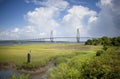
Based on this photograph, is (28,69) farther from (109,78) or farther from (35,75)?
(109,78)

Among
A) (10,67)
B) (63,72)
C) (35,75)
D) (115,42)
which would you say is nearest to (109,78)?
(63,72)

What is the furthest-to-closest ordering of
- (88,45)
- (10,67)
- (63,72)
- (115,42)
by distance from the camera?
(88,45) < (10,67) < (115,42) < (63,72)

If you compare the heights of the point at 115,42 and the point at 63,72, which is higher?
the point at 115,42

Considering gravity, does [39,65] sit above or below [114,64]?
below

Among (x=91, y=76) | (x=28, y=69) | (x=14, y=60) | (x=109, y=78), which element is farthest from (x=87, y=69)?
(x=14, y=60)

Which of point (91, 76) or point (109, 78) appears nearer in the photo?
point (109, 78)

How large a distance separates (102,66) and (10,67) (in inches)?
547

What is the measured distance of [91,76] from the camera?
800 centimetres

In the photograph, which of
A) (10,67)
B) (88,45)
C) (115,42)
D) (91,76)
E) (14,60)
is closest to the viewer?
(91,76)

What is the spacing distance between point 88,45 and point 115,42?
609 cm

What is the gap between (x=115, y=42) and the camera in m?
16.9

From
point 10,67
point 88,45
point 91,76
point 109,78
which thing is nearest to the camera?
point 109,78

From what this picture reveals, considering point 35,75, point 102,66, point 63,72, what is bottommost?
point 35,75

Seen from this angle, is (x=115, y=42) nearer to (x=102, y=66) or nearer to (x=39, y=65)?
(x=39, y=65)
